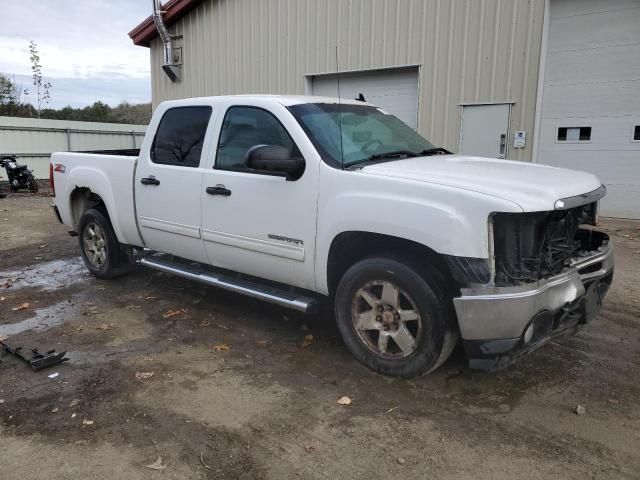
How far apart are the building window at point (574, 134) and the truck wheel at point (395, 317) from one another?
23.0ft

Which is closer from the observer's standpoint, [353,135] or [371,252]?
[371,252]

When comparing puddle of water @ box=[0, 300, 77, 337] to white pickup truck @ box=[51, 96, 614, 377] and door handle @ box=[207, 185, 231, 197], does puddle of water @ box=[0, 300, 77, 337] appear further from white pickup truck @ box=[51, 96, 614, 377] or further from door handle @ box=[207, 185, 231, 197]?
door handle @ box=[207, 185, 231, 197]

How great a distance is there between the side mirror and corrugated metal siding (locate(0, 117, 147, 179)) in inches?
697

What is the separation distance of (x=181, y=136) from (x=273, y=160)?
160 cm

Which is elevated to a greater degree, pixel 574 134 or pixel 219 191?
pixel 574 134

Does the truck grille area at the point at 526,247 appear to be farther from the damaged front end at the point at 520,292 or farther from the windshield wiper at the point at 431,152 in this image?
the windshield wiper at the point at 431,152

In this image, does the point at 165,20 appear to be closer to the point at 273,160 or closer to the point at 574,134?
the point at 574,134

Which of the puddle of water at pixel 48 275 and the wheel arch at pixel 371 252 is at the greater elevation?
the wheel arch at pixel 371 252

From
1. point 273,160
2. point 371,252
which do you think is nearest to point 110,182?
point 273,160

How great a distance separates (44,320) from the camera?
4977mm

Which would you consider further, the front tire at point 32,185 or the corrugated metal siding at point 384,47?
the front tire at point 32,185

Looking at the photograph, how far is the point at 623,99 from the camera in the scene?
28.3ft

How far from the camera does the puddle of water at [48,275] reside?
20.3 ft

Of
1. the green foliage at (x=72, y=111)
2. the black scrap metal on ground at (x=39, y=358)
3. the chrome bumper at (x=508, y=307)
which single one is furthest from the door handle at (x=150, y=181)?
the green foliage at (x=72, y=111)
